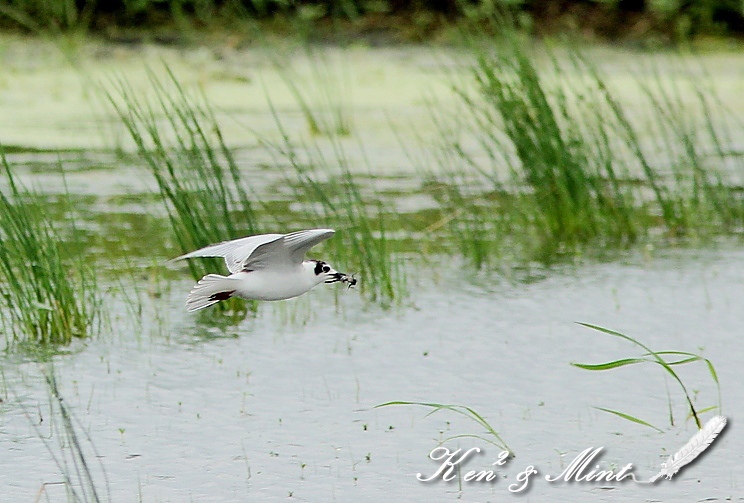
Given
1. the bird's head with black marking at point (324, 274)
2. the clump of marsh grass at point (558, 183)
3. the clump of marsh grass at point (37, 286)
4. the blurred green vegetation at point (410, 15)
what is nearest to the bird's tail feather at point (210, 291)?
the bird's head with black marking at point (324, 274)

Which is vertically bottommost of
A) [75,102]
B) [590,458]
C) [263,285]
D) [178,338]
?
[590,458]

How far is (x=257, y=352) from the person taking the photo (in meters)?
3.59

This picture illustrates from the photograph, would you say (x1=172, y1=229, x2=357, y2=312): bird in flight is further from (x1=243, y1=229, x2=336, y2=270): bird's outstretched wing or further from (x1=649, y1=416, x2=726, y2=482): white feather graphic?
(x1=649, y1=416, x2=726, y2=482): white feather graphic

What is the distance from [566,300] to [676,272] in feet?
1.89

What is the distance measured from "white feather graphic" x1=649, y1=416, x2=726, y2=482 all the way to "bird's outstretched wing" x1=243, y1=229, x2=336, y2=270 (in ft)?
3.03

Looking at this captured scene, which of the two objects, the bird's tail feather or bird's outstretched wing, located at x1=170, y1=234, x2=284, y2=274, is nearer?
bird's outstretched wing, located at x1=170, y1=234, x2=284, y2=274

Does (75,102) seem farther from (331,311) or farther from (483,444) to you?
(483,444)

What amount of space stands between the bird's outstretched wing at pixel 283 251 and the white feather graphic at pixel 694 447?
Answer: 0.92 meters

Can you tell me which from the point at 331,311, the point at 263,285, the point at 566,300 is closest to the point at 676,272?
the point at 566,300

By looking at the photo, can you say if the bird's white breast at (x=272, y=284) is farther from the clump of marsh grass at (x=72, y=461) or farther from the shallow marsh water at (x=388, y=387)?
the shallow marsh water at (x=388, y=387)

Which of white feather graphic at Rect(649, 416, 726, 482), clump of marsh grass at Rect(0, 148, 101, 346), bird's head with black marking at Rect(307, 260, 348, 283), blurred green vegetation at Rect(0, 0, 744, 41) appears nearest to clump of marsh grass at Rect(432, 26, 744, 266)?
clump of marsh grass at Rect(0, 148, 101, 346)

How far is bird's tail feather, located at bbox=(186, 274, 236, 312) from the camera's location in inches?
90.4

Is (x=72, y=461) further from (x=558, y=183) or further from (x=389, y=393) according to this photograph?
(x=558, y=183)

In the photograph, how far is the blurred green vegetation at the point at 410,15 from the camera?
397 inches
